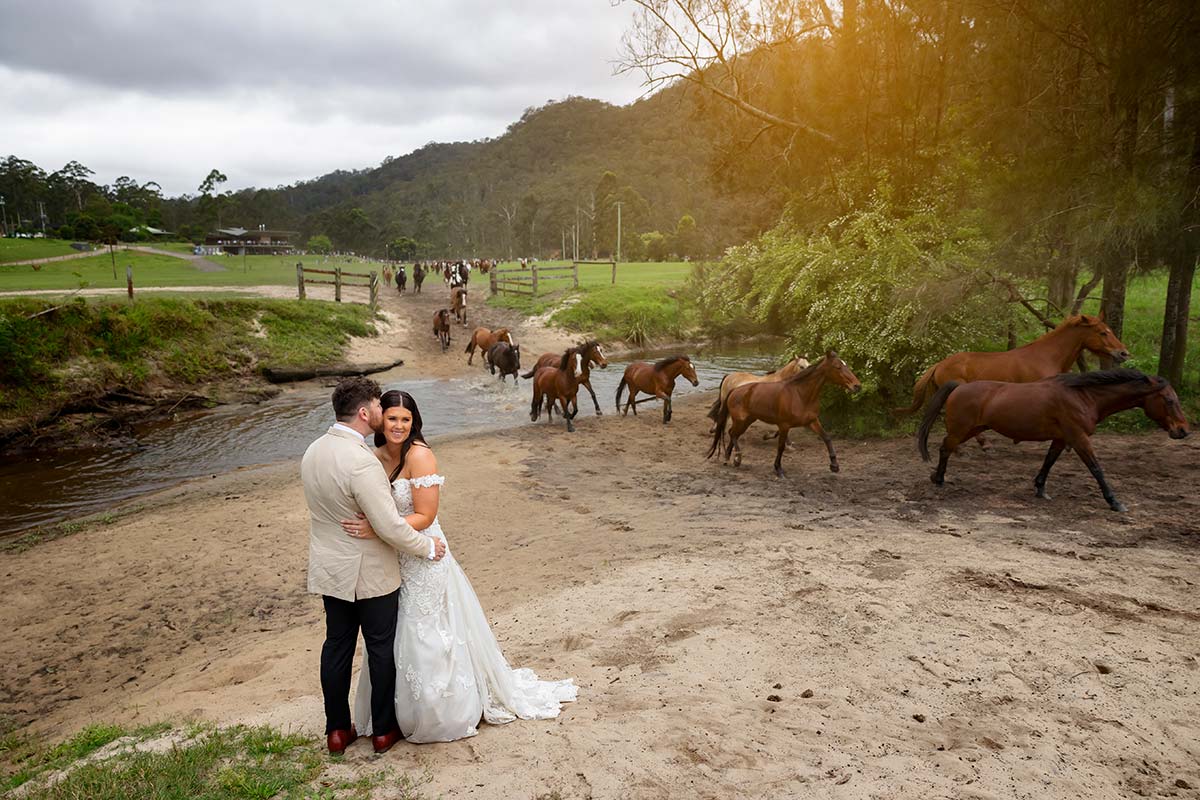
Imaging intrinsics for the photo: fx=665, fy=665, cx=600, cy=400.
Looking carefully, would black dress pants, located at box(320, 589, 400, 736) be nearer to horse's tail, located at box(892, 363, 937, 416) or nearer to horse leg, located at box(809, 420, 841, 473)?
horse leg, located at box(809, 420, 841, 473)

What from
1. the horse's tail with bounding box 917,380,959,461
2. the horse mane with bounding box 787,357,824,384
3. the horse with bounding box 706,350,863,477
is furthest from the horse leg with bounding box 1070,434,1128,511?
the horse mane with bounding box 787,357,824,384

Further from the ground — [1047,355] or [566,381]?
[1047,355]

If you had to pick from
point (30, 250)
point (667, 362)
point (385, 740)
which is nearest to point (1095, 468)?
point (385, 740)

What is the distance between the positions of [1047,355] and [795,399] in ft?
12.0

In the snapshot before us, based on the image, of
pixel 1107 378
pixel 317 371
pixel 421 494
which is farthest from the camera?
pixel 317 371

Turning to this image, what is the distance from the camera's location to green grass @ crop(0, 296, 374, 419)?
15047 millimetres

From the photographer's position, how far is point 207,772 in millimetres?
3520

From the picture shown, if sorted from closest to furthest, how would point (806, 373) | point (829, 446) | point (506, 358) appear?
point (806, 373) < point (829, 446) < point (506, 358)

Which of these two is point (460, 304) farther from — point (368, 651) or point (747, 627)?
point (368, 651)

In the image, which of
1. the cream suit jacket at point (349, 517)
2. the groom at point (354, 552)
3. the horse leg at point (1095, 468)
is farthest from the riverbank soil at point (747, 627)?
the cream suit jacket at point (349, 517)

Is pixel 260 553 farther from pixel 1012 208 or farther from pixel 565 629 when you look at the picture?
pixel 1012 208

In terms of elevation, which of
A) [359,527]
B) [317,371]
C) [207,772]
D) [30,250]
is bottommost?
[317,371]

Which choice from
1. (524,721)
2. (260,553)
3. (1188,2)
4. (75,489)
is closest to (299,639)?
(260,553)

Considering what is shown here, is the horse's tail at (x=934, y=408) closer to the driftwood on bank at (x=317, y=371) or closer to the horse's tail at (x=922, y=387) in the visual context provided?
the horse's tail at (x=922, y=387)
